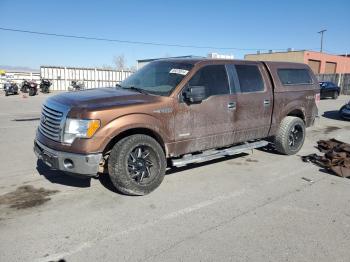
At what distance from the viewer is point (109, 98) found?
4777 millimetres

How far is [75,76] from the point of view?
31688 mm

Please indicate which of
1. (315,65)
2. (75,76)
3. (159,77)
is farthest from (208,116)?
(315,65)

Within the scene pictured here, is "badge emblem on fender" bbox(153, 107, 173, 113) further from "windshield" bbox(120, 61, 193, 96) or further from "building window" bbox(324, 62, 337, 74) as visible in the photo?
"building window" bbox(324, 62, 337, 74)

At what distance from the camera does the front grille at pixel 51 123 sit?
454 centimetres

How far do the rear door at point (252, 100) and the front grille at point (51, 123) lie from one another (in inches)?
118

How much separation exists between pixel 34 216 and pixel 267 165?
4.25 m

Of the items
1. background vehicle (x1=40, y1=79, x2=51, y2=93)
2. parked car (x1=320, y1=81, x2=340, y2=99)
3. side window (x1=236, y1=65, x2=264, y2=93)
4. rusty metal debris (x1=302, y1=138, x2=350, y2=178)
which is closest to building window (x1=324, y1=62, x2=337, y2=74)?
parked car (x1=320, y1=81, x2=340, y2=99)

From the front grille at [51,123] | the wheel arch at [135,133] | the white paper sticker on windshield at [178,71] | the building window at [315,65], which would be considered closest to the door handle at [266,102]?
the white paper sticker on windshield at [178,71]

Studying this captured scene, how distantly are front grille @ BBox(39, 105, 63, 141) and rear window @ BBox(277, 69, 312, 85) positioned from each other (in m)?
4.48

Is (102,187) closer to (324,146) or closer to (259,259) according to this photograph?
(259,259)

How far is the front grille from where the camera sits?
454 centimetres

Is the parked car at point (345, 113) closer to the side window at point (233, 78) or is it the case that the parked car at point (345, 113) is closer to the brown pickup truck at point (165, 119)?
the brown pickup truck at point (165, 119)

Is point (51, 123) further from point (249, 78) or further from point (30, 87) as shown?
point (30, 87)

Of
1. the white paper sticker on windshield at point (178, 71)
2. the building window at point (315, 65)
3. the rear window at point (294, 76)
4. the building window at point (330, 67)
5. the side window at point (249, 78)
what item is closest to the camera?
the white paper sticker on windshield at point (178, 71)
